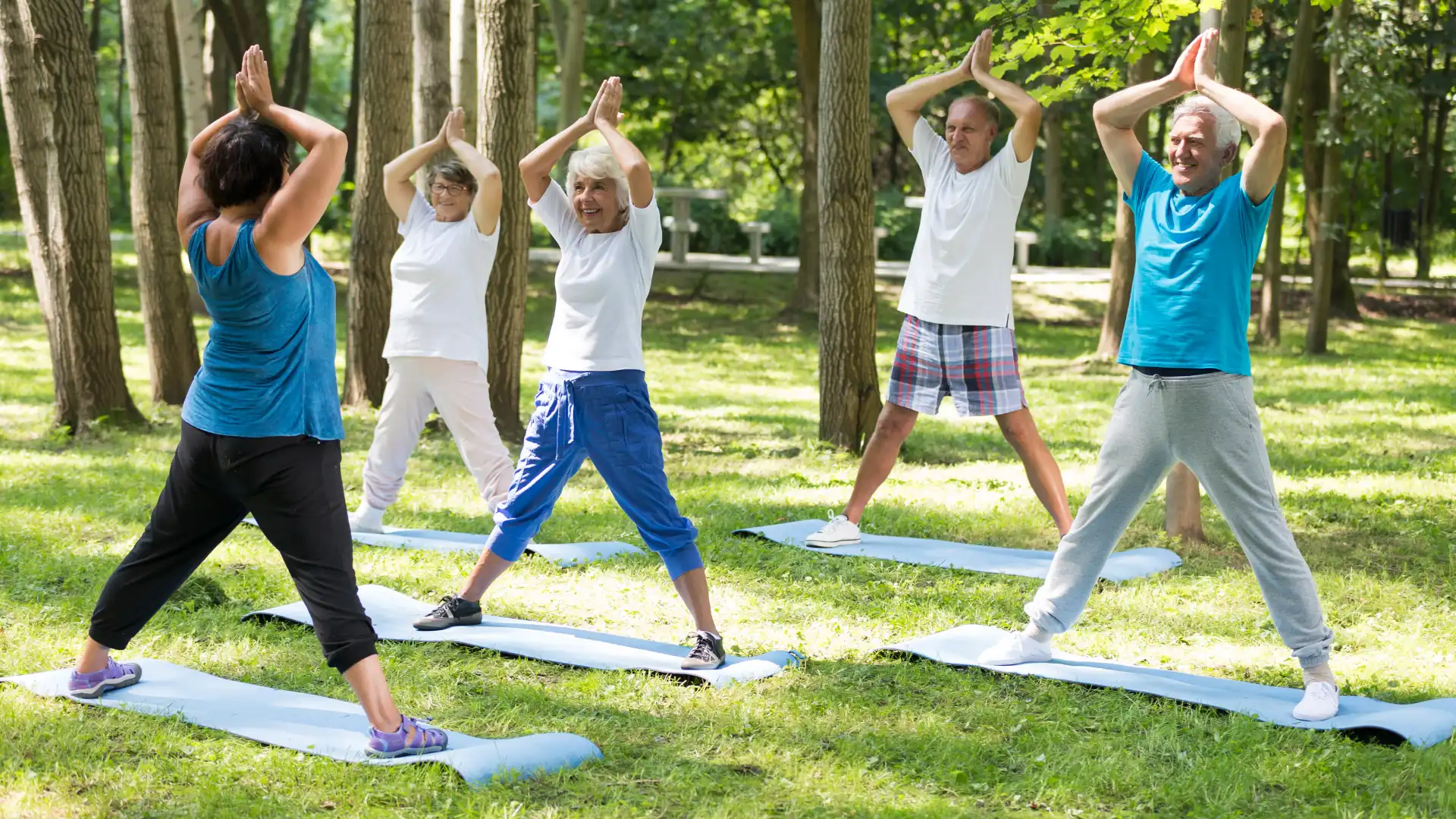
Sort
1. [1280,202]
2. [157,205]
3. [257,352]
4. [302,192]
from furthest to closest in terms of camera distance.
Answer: [1280,202], [157,205], [257,352], [302,192]

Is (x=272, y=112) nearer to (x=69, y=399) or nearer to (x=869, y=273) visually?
(x=869, y=273)

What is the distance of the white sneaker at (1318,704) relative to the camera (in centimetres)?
427

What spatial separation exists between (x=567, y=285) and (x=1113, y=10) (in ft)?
12.7

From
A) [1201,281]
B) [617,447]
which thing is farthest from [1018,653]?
[617,447]

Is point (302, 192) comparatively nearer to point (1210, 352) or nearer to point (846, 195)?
point (1210, 352)

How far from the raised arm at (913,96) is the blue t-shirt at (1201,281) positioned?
1635 mm

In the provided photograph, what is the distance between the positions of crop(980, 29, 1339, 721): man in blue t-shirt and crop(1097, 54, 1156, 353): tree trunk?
30.4 feet

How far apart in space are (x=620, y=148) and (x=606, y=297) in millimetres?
522

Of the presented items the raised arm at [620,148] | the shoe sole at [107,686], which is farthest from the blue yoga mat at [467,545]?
the raised arm at [620,148]

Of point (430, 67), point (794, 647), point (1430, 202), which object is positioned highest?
point (430, 67)

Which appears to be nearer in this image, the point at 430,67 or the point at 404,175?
the point at 404,175

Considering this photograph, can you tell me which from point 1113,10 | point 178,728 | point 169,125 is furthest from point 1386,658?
point 169,125

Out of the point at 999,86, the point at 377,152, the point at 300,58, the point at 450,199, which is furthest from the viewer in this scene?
the point at 300,58

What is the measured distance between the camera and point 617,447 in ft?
15.6
